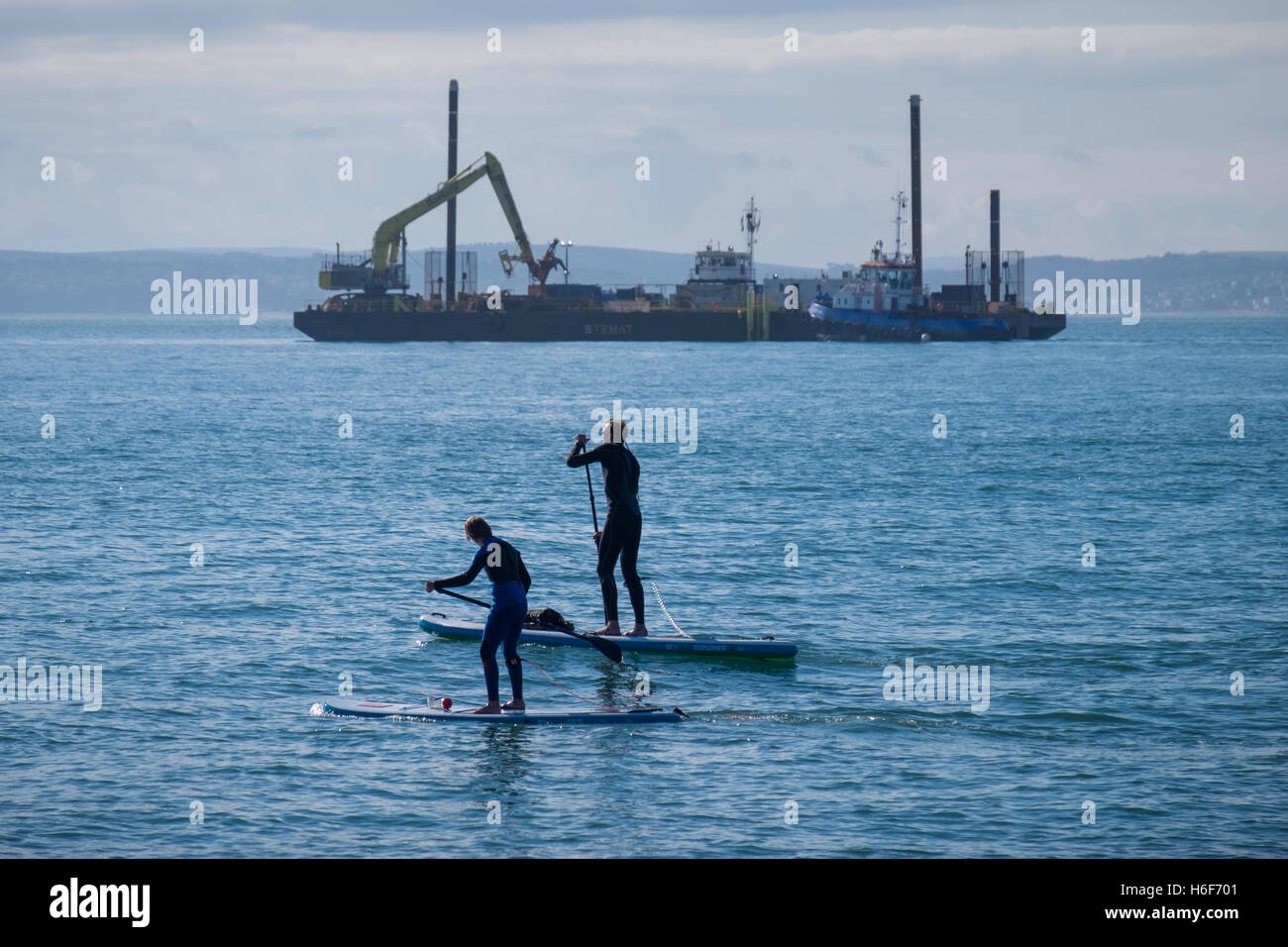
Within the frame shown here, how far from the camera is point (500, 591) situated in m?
13.8

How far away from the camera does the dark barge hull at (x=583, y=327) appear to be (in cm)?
13338

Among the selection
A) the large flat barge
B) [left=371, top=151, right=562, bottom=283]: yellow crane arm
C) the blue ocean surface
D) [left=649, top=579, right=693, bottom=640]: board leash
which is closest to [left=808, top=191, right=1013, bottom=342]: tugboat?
the large flat barge

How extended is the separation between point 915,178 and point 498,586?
12240 centimetres

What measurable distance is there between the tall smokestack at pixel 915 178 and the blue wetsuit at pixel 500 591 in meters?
121

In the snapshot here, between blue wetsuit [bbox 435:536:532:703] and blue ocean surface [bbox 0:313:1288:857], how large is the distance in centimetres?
81

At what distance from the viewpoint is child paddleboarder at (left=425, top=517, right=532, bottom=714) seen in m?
13.7

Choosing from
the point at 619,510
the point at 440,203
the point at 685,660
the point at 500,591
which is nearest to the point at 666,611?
the point at 685,660

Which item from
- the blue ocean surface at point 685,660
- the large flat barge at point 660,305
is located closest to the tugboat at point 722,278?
the large flat barge at point 660,305

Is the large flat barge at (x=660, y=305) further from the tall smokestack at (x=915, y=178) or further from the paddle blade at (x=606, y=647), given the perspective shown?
the paddle blade at (x=606, y=647)

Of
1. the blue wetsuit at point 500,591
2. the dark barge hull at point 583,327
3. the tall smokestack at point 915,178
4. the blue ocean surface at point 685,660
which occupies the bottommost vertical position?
the blue ocean surface at point 685,660

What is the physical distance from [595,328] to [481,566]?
407 ft

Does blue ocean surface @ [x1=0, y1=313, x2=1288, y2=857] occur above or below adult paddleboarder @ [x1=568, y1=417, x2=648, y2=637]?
below

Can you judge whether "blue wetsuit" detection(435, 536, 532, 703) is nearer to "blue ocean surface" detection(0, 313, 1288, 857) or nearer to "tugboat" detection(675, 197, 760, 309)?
"blue ocean surface" detection(0, 313, 1288, 857)

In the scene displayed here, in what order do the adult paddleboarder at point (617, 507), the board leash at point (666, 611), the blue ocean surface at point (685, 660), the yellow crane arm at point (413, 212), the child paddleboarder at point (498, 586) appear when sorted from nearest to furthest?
1. the blue ocean surface at point (685, 660)
2. the child paddleboarder at point (498, 586)
3. the adult paddleboarder at point (617, 507)
4. the board leash at point (666, 611)
5. the yellow crane arm at point (413, 212)
